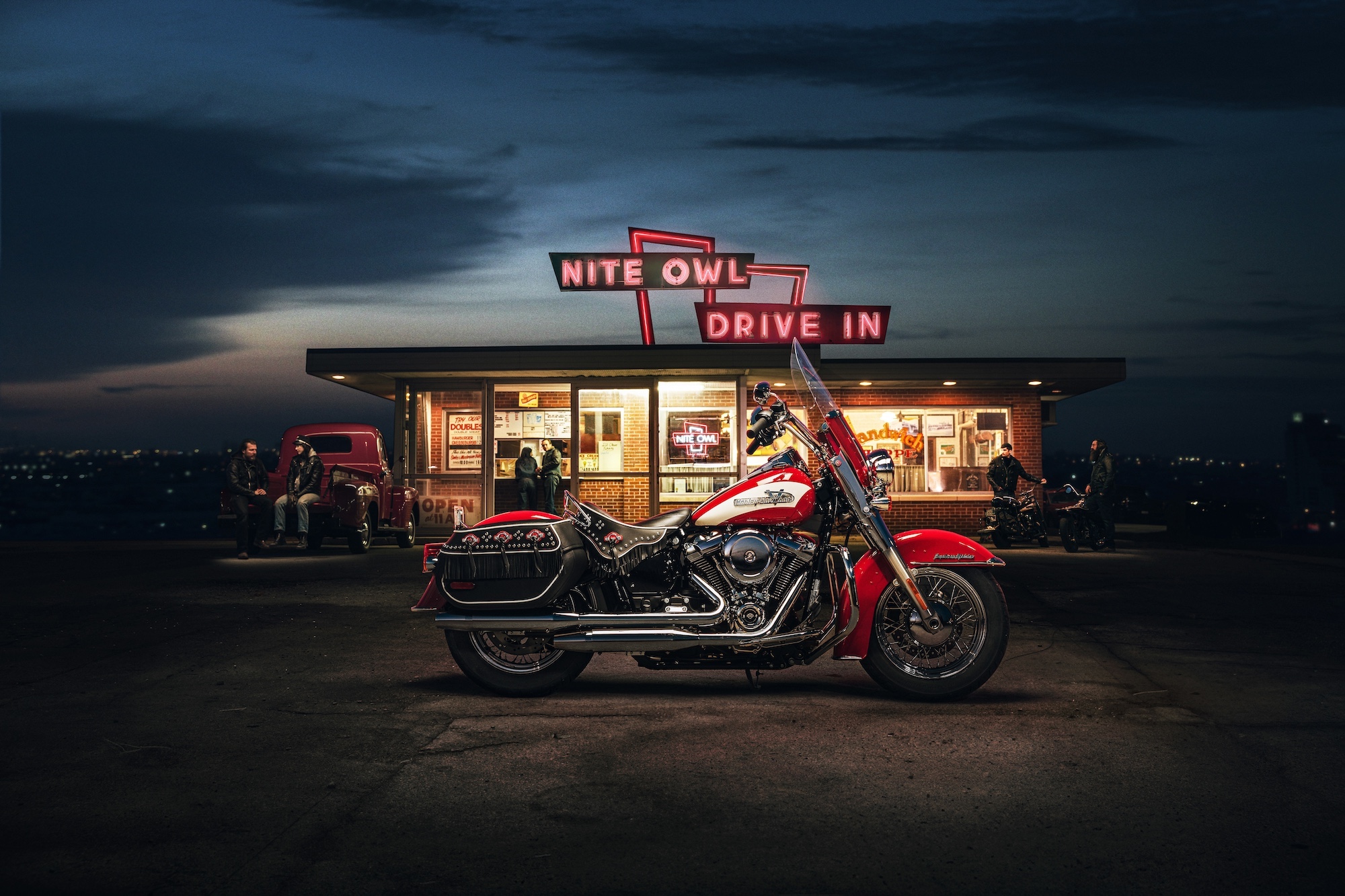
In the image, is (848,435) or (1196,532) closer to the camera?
(848,435)

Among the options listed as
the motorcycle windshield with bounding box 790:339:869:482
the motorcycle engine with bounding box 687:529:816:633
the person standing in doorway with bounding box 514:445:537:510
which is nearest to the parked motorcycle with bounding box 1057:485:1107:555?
the person standing in doorway with bounding box 514:445:537:510

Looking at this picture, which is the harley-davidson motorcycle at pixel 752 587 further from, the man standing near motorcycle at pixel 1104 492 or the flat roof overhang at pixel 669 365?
the flat roof overhang at pixel 669 365

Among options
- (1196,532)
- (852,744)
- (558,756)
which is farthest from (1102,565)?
(558,756)

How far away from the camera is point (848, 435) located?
632cm

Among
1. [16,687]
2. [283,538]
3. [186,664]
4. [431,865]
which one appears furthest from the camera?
[283,538]

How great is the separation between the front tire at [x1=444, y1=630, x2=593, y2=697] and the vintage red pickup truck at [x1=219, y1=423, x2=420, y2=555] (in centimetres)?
1158

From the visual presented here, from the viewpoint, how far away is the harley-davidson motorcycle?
616 centimetres

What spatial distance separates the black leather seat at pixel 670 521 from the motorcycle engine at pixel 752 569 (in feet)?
0.68

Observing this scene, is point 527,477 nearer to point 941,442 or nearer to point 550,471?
point 550,471

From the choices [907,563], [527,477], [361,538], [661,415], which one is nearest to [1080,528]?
[661,415]

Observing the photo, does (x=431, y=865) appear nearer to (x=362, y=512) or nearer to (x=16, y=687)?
(x=16, y=687)

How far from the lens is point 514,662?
655cm

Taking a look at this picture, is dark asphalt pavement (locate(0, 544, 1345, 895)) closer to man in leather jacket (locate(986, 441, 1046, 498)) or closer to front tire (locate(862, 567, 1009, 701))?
front tire (locate(862, 567, 1009, 701))

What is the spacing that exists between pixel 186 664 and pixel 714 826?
5151 mm
